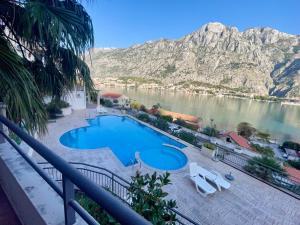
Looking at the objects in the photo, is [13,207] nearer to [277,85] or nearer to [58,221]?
[58,221]

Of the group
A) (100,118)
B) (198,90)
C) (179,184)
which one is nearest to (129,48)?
(198,90)

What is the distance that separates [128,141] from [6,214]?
1199 centimetres

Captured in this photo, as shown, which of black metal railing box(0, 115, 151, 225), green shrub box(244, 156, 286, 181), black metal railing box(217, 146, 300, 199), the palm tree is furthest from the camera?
green shrub box(244, 156, 286, 181)

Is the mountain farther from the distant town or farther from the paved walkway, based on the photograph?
the paved walkway

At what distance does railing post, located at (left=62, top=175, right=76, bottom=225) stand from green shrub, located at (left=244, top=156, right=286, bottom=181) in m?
10.1

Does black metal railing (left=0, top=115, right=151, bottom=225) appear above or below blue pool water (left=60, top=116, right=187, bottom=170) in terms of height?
above

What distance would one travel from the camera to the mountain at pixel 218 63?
3423 inches

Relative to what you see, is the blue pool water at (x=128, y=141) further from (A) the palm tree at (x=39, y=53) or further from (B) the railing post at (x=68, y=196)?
(B) the railing post at (x=68, y=196)

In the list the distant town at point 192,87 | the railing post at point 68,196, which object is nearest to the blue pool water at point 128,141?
A: the railing post at point 68,196

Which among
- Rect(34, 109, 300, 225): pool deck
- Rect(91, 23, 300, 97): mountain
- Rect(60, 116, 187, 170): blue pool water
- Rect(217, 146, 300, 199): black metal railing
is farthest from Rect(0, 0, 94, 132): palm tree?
Rect(91, 23, 300, 97): mountain

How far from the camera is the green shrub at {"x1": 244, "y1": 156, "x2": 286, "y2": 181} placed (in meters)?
8.82

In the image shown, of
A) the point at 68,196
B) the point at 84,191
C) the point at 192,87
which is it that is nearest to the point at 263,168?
the point at 68,196

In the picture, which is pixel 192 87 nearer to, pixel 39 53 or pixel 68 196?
pixel 39 53

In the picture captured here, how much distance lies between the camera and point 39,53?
2430 mm
